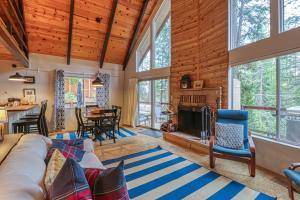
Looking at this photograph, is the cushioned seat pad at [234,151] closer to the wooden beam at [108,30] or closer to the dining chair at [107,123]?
the dining chair at [107,123]

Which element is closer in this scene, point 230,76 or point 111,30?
point 230,76

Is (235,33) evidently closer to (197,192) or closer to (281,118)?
(281,118)

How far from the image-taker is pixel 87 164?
1889 millimetres

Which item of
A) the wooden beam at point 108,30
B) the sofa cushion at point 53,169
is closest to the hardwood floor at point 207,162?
the sofa cushion at point 53,169

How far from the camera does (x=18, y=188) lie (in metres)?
0.81

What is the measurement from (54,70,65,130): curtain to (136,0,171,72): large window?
9.95 feet

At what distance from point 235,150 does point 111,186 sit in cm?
257

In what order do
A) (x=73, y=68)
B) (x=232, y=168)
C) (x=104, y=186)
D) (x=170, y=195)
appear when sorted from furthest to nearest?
(x=73, y=68), (x=232, y=168), (x=170, y=195), (x=104, y=186)

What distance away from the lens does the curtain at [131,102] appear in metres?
6.68

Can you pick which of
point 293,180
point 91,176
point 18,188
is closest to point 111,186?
point 91,176

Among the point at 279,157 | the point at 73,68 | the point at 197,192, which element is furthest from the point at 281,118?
the point at 73,68

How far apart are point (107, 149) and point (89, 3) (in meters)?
4.29

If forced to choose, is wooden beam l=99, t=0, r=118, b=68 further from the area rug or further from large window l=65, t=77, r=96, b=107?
the area rug

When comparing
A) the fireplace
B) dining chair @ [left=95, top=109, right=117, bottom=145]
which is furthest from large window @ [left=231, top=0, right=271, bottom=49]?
dining chair @ [left=95, top=109, right=117, bottom=145]
